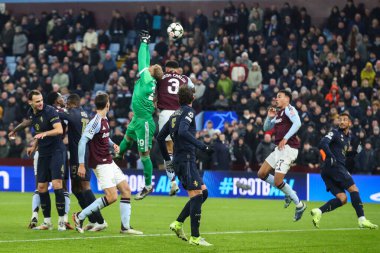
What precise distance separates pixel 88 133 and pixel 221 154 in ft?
48.2

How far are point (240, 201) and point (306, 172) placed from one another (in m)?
2.81

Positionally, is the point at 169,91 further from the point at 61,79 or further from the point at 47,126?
the point at 61,79

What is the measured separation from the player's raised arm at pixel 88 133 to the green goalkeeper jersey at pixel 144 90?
10.1ft

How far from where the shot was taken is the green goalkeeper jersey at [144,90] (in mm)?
19297

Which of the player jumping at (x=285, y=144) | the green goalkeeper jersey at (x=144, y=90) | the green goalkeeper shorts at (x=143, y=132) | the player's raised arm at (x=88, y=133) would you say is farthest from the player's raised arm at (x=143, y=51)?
the player's raised arm at (x=88, y=133)

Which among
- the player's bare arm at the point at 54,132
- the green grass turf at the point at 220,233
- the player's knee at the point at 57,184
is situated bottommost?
the green grass turf at the point at 220,233

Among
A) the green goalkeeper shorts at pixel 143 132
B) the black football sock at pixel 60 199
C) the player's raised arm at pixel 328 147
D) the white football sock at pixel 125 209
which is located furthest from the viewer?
the green goalkeeper shorts at pixel 143 132

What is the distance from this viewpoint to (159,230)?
18.2 meters

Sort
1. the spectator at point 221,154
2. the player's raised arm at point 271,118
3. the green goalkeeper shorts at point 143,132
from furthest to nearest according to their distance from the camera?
the spectator at point 221,154, the green goalkeeper shorts at point 143,132, the player's raised arm at point 271,118

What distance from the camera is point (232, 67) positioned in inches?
1337

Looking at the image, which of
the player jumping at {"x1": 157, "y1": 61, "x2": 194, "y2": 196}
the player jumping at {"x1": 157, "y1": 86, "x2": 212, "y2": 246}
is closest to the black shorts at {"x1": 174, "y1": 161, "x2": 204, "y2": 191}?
the player jumping at {"x1": 157, "y1": 86, "x2": 212, "y2": 246}

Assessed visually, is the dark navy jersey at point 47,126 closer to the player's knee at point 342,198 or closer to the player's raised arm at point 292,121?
the player's raised arm at point 292,121

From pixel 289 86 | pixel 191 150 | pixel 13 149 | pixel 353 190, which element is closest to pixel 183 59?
pixel 289 86

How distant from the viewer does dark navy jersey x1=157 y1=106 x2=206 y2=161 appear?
15219 mm
